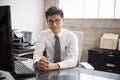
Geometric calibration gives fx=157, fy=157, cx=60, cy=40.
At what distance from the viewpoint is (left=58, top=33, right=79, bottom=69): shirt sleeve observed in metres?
1.44

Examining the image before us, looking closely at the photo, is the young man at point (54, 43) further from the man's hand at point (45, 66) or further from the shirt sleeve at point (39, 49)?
the man's hand at point (45, 66)

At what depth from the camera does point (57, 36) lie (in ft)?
5.83

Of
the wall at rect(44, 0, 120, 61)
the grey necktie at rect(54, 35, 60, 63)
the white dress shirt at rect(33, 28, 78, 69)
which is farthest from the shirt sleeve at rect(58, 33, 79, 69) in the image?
the wall at rect(44, 0, 120, 61)

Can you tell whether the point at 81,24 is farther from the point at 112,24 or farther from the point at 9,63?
the point at 9,63

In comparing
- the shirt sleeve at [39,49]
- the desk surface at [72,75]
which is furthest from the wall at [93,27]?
the desk surface at [72,75]

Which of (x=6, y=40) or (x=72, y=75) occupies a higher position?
(x=6, y=40)

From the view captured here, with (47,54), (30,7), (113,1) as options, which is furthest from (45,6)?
(47,54)

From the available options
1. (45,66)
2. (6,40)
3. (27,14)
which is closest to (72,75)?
(45,66)

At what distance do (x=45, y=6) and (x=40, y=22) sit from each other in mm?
435

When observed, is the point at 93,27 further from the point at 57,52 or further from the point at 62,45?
the point at 57,52

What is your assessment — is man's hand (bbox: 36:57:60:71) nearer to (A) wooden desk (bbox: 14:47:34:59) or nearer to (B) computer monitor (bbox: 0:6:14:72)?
(B) computer monitor (bbox: 0:6:14:72)

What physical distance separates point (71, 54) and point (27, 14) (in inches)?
87.2

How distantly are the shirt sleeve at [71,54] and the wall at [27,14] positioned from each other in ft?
5.98

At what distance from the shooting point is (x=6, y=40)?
2.76ft
